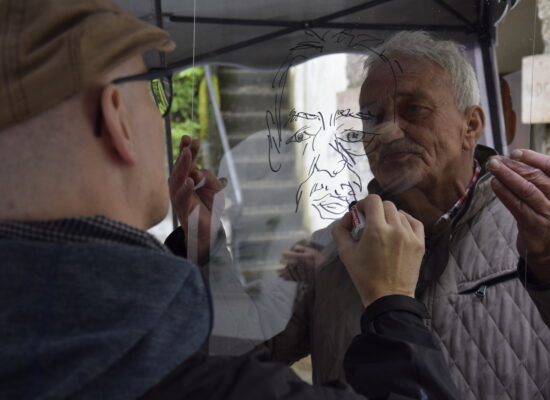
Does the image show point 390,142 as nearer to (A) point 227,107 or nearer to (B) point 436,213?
(B) point 436,213

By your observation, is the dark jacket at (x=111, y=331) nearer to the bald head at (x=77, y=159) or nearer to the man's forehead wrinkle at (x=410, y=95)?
the bald head at (x=77, y=159)

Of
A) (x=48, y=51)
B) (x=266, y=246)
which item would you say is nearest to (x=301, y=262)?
(x=266, y=246)

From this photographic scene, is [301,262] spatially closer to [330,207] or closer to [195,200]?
[330,207]

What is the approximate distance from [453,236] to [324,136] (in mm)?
382

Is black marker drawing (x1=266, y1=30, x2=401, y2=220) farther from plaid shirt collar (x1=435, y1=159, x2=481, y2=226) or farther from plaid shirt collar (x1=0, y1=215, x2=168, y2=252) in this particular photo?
plaid shirt collar (x1=0, y1=215, x2=168, y2=252)

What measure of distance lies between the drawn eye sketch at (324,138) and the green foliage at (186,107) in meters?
0.17

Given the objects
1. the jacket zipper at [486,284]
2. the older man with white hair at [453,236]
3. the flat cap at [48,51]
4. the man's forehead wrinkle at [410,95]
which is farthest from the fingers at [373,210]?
the flat cap at [48,51]

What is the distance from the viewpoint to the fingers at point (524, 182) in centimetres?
121

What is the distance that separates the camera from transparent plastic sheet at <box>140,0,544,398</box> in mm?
1286

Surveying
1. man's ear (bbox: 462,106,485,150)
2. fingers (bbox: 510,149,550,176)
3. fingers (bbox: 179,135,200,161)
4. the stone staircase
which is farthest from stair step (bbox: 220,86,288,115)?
fingers (bbox: 510,149,550,176)

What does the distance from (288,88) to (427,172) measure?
0.37 m

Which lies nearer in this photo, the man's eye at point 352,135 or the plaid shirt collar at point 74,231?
the plaid shirt collar at point 74,231

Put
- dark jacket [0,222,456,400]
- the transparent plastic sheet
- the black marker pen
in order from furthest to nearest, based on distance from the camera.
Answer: the transparent plastic sheet
the black marker pen
dark jacket [0,222,456,400]

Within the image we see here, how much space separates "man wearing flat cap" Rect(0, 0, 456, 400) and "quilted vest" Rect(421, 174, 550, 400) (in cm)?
38
